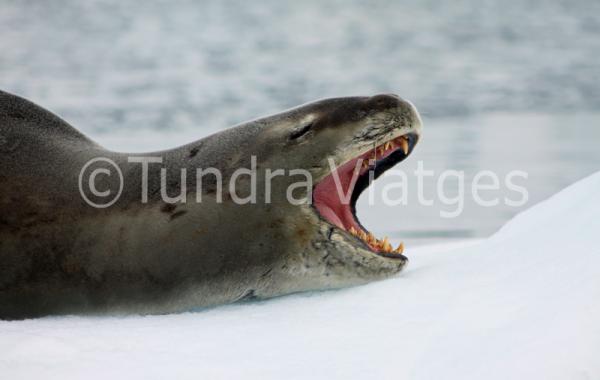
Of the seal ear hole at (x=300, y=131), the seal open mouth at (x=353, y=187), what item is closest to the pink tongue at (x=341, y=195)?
the seal open mouth at (x=353, y=187)

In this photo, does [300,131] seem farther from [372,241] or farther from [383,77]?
[383,77]

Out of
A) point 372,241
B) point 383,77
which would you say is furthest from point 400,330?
point 383,77

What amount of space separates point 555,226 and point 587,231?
21cm

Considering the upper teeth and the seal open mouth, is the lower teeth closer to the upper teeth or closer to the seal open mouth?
the seal open mouth

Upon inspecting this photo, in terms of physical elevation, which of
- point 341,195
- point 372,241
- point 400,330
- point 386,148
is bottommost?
point 400,330

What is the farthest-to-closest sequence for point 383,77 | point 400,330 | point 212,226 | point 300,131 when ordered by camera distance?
point 383,77, point 300,131, point 212,226, point 400,330

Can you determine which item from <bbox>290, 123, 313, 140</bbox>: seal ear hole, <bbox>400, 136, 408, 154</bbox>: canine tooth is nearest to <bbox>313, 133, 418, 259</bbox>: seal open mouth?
<bbox>400, 136, 408, 154</bbox>: canine tooth

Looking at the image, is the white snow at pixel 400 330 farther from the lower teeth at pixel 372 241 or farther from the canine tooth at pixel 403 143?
the canine tooth at pixel 403 143

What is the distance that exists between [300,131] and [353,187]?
231mm

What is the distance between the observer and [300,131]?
2887mm

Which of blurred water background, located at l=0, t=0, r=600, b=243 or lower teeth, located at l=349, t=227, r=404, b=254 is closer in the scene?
lower teeth, located at l=349, t=227, r=404, b=254

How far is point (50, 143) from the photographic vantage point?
3213 millimetres

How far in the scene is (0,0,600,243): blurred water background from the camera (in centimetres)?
683

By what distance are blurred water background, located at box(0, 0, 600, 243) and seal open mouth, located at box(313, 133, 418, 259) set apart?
1.64m
